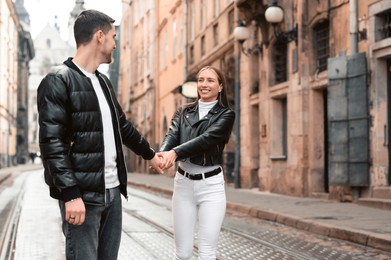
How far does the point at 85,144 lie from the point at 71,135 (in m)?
0.09

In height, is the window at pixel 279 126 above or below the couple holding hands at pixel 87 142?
above

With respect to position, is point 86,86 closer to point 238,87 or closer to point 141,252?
point 141,252

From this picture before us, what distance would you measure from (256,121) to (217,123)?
17.2m

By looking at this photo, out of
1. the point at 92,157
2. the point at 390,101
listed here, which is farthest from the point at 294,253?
the point at 390,101

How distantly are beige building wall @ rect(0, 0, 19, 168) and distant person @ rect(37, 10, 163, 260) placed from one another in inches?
1941

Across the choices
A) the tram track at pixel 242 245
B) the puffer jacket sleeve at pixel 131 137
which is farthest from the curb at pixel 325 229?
the puffer jacket sleeve at pixel 131 137

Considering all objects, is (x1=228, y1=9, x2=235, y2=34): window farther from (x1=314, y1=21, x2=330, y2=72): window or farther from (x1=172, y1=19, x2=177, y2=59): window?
(x1=172, y1=19, x2=177, y2=59): window

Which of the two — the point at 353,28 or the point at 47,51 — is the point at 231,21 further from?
the point at 47,51

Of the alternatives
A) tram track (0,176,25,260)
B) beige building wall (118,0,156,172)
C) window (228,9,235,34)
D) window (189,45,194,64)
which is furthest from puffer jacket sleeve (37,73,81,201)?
beige building wall (118,0,156,172)

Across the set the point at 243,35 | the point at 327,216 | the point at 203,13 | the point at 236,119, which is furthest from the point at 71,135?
the point at 203,13

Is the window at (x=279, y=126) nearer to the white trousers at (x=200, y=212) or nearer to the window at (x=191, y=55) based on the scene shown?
the window at (x=191, y=55)

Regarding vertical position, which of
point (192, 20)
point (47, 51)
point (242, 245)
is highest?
point (47, 51)

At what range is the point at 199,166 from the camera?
15.8ft

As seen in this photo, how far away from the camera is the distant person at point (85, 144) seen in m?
3.49
